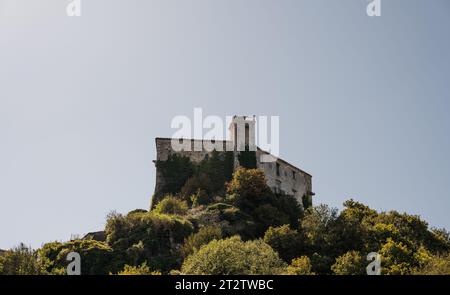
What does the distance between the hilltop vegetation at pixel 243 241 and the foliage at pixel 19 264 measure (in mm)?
63

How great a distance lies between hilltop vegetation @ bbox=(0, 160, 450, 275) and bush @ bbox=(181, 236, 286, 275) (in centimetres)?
6

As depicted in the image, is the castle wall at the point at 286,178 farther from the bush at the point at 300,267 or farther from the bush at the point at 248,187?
the bush at the point at 300,267

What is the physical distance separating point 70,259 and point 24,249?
4626mm

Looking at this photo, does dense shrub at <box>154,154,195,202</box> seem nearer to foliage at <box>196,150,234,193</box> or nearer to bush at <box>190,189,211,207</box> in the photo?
foliage at <box>196,150,234,193</box>

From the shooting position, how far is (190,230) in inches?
2034

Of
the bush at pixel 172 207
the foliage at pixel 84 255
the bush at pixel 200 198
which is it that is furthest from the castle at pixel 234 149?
the foliage at pixel 84 255

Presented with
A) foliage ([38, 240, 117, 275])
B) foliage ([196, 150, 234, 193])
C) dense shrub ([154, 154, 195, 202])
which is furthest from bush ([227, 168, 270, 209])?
foliage ([38, 240, 117, 275])

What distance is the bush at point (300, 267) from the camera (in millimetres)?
40688

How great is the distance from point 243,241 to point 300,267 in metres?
10.4

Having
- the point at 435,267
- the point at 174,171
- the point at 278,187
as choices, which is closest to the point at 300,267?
the point at 435,267

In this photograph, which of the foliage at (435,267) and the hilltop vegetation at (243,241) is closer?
the foliage at (435,267)

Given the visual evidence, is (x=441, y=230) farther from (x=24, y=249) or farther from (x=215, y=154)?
(x=24, y=249)
